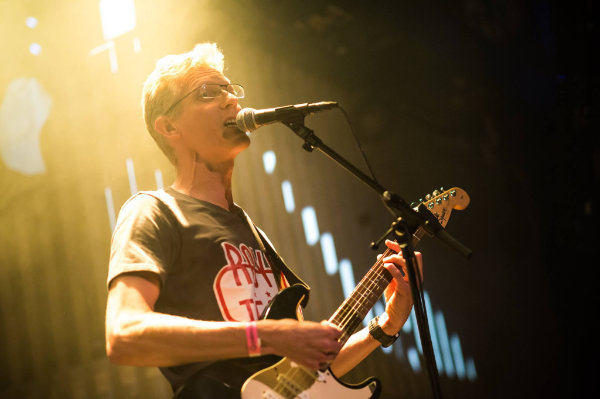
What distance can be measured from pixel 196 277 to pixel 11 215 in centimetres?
253

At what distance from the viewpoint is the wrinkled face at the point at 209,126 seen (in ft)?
6.71

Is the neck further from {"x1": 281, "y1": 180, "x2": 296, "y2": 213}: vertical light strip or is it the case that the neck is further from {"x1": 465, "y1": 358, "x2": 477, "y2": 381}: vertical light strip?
{"x1": 465, "y1": 358, "x2": 477, "y2": 381}: vertical light strip

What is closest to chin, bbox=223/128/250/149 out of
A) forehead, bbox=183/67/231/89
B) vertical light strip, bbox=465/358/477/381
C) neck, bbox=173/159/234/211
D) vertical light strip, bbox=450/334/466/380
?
neck, bbox=173/159/234/211

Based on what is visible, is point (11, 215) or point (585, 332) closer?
point (585, 332)

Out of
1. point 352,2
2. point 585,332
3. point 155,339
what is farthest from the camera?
point 352,2

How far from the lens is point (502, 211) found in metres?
3.43

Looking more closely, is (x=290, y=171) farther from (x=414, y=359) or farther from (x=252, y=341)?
(x=252, y=341)

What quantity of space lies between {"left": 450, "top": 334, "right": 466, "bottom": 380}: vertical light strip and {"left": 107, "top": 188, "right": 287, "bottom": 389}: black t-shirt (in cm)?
195

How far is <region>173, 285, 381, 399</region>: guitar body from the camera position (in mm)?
1498

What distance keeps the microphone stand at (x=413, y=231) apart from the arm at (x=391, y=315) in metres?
0.34

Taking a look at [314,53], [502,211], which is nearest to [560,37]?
[502,211]

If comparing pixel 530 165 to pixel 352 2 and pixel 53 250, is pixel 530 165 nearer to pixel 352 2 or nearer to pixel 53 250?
pixel 352 2

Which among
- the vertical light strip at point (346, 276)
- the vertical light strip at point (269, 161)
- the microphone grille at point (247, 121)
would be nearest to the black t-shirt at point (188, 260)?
the microphone grille at point (247, 121)

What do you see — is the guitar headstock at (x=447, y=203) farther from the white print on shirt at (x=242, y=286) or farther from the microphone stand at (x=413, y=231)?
the white print on shirt at (x=242, y=286)
